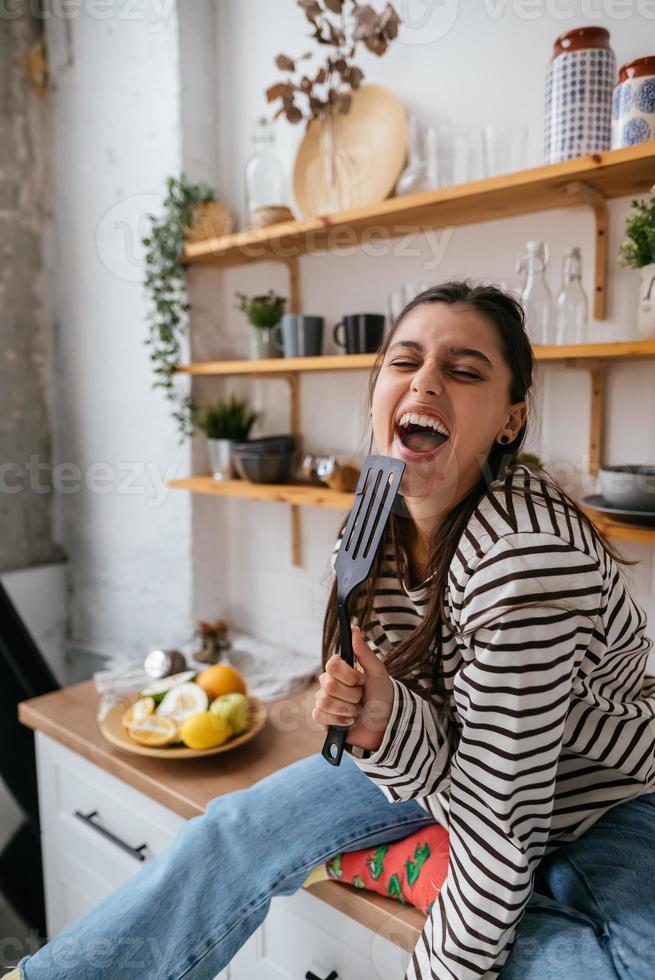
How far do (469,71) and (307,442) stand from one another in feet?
2.67

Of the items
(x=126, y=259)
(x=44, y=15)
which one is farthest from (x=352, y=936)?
(x=44, y=15)

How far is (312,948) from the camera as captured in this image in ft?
3.16

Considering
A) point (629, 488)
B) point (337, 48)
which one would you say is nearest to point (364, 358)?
point (629, 488)

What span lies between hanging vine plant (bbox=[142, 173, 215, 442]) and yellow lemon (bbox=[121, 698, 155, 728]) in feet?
2.19

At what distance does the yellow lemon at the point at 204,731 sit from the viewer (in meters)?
1.19

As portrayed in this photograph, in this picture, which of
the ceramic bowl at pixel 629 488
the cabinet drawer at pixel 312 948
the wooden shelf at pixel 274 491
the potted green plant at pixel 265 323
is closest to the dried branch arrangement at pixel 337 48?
the potted green plant at pixel 265 323

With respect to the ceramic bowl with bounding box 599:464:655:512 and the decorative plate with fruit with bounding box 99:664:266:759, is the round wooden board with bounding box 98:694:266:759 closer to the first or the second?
the decorative plate with fruit with bounding box 99:664:266:759

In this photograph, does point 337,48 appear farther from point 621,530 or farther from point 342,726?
point 342,726

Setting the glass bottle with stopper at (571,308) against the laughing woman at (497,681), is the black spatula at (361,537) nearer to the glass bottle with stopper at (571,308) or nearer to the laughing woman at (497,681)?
the laughing woman at (497,681)

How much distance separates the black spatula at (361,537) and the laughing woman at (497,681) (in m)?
0.03

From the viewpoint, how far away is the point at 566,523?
2.37ft

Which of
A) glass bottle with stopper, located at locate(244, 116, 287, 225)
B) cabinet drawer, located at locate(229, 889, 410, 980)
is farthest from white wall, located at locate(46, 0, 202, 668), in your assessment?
cabinet drawer, located at locate(229, 889, 410, 980)

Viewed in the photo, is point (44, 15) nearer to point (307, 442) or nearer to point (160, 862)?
point (307, 442)

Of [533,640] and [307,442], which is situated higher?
[307,442]
